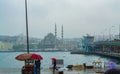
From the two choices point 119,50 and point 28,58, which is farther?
point 119,50

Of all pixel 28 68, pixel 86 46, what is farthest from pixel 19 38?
pixel 28 68

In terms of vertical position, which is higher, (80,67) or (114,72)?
(114,72)

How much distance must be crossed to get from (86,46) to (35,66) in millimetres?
181095

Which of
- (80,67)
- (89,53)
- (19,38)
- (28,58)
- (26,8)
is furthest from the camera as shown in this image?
(89,53)

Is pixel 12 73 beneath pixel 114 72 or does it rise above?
beneath

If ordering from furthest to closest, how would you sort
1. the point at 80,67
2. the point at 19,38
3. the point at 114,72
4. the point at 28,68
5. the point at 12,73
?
the point at 19,38
the point at 80,67
the point at 12,73
the point at 28,68
the point at 114,72

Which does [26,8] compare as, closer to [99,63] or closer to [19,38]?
[99,63]

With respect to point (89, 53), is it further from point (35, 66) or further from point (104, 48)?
point (35, 66)

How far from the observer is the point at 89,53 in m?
197

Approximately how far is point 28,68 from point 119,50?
135179 mm

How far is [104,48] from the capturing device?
621ft

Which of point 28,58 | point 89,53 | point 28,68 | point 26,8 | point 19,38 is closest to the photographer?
point 28,58

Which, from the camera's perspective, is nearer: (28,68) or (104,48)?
(28,68)

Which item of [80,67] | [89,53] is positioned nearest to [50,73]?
[80,67]
